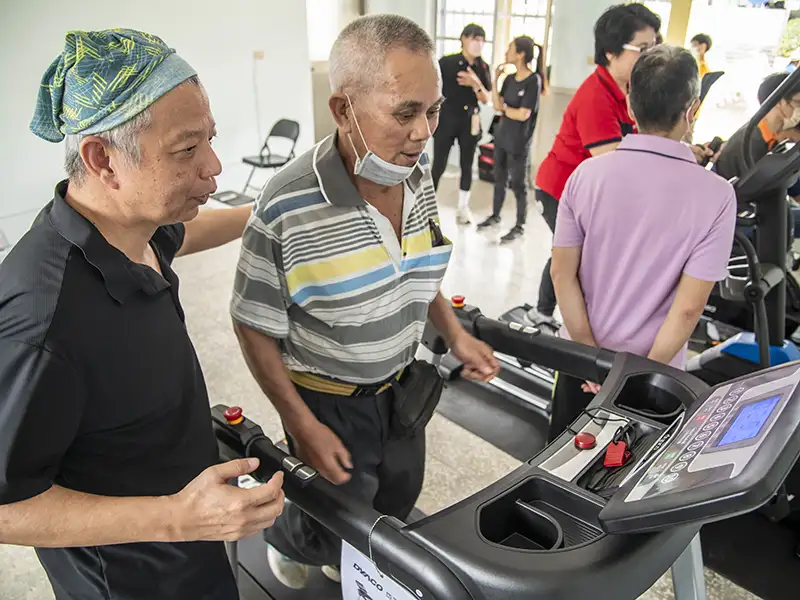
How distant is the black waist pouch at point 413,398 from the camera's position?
1.50 metres

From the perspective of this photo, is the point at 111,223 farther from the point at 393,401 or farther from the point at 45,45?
the point at 45,45

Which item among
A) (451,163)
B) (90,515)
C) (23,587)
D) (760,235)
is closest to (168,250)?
(90,515)

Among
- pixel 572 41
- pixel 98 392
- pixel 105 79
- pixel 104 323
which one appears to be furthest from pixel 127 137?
pixel 572 41

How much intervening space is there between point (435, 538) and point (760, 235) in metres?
1.99

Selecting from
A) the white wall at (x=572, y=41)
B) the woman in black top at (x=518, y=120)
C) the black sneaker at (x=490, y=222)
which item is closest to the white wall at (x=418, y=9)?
the white wall at (x=572, y=41)

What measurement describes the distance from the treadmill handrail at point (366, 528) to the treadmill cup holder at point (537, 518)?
13 centimetres

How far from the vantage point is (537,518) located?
1.07m

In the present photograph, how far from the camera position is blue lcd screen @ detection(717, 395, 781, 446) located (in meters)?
0.88

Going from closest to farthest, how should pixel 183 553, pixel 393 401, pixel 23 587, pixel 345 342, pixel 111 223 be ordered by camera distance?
pixel 111 223
pixel 183 553
pixel 345 342
pixel 393 401
pixel 23 587

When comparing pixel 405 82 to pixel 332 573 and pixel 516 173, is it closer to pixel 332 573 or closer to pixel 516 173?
pixel 332 573

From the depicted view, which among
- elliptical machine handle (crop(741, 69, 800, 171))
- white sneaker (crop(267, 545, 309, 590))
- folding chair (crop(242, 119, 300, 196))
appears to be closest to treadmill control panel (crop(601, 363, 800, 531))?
elliptical machine handle (crop(741, 69, 800, 171))

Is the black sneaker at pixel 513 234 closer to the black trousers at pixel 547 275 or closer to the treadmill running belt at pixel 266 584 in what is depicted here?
the black trousers at pixel 547 275

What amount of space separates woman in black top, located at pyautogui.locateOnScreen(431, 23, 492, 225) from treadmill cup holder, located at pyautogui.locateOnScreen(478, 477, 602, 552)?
177 inches

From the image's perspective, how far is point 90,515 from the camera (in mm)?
879
